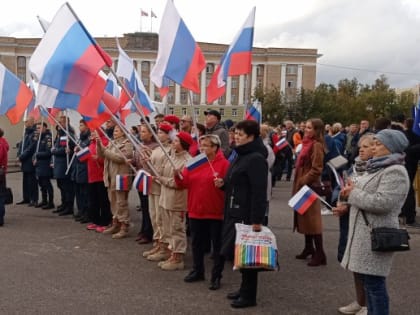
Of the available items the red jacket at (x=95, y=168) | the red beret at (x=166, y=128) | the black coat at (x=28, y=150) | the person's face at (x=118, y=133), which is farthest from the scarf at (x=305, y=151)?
the black coat at (x=28, y=150)

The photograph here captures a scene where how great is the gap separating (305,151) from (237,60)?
161cm

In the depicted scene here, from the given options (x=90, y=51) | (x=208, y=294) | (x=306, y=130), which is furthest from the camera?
(x=306, y=130)

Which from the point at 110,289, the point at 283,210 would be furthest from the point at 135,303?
the point at 283,210

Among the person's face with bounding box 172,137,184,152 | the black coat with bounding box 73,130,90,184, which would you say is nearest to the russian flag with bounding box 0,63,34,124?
the black coat with bounding box 73,130,90,184

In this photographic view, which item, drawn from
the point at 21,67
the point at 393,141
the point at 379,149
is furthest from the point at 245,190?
the point at 21,67

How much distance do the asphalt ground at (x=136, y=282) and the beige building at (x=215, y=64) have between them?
70820mm

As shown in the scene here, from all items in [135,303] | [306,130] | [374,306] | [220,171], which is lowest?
[135,303]

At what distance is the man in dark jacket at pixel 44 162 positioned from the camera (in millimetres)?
9867

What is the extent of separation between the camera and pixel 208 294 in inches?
201

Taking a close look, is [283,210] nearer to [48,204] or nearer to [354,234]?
[48,204]

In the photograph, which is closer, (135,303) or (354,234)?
(354,234)

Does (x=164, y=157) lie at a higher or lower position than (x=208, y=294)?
higher

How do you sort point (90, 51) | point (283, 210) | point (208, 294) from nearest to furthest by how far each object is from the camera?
point (208, 294) → point (90, 51) → point (283, 210)

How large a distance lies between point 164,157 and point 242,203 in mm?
1878
